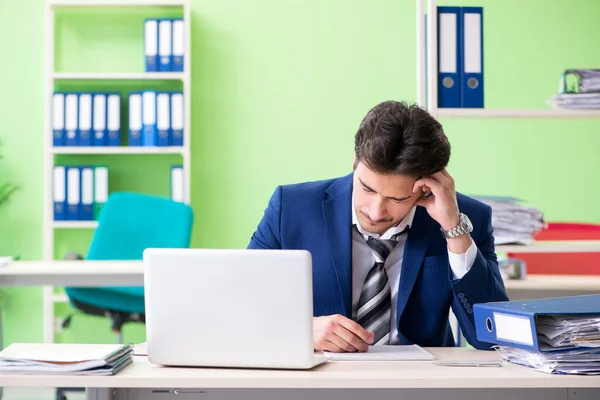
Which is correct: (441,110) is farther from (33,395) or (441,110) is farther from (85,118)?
(33,395)

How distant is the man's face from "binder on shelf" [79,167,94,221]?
2872mm

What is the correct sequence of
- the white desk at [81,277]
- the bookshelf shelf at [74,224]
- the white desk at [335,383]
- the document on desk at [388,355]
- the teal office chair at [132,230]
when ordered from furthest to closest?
the bookshelf shelf at [74,224]
the teal office chair at [132,230]
the white desk at [81,277]
the document on desk at [388,355]
the white desk at [335,383]

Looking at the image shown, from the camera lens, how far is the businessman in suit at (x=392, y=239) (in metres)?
1.82

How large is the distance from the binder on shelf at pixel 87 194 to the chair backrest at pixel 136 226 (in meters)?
0.77

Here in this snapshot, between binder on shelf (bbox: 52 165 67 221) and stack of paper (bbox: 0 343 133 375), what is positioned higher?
binder on shelf (bbox: 52 165 67 221)

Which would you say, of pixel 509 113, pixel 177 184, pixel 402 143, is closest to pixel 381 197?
pixel 402 143

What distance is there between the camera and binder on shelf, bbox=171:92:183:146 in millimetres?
4539

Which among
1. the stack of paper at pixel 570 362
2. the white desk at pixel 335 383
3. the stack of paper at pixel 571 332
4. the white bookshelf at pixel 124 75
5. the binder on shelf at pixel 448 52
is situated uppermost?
the white bookshelf at pixel 124 75

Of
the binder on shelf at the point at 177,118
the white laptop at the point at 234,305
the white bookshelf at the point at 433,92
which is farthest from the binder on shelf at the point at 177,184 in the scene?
the white laptop at the point at 234,305

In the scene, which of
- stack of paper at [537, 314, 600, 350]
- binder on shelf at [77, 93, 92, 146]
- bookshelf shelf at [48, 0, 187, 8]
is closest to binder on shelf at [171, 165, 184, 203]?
binder on shelf at [77, 93, 92, 146]

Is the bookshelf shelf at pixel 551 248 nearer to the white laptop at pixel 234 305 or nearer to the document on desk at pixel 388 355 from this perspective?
the document on desk at pixel 388 355

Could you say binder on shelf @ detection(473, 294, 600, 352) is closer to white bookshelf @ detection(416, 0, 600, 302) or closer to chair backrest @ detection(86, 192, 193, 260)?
white bookshelf @ detection(416, 0, 600, 302)

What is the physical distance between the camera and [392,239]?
6.73 ft

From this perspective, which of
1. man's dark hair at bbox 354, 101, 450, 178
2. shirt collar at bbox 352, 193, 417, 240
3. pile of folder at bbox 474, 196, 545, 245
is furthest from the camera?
pile of folder at bbox 474, 196, 545, 245
